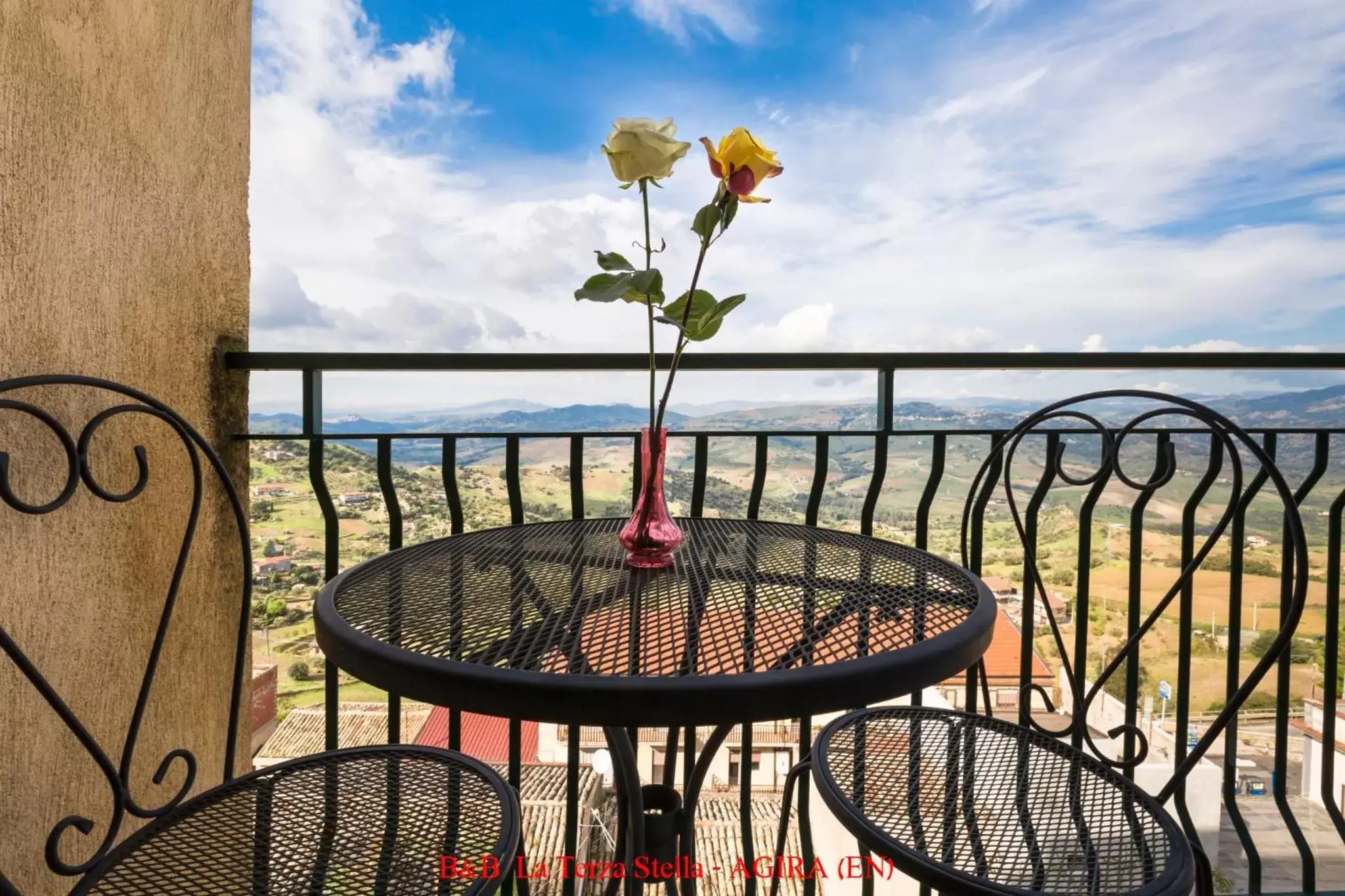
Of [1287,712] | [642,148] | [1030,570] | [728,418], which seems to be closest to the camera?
[642,148]

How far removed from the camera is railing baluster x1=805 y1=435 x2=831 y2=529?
6.21ft

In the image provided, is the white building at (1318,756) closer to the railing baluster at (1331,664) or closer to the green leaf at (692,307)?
the railing baluster at (1331,664)

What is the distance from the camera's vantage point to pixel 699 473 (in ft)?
6.16

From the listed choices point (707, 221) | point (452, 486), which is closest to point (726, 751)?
point (452, 486)

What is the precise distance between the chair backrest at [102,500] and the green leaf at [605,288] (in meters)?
0.76

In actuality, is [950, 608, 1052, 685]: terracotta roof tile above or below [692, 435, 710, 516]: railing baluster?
below

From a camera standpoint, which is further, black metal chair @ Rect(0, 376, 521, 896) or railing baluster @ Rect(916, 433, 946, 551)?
railing baluster @ Rect(916, 433, 946, 551)

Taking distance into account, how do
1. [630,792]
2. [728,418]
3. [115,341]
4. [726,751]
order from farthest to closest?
[726,751], [728,418], [115,341], [630,792]

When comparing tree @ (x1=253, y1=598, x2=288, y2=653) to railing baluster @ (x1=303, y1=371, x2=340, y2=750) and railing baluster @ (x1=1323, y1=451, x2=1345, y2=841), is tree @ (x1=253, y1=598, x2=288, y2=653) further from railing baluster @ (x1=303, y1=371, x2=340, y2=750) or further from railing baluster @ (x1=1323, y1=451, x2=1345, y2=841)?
railing baluster @ (x1=1323, y1=451, x2=1345, y2=841)

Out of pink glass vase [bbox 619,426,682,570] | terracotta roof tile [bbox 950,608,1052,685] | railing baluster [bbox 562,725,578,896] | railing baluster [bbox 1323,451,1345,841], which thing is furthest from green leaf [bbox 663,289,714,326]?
railing baluster [bbox 1323,451,1345,841]

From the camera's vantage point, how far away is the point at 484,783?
1.08 m

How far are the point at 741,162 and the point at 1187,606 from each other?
1.65 metres

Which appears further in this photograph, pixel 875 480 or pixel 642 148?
pixel 875 480

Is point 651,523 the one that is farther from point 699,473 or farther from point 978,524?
point 978,524
